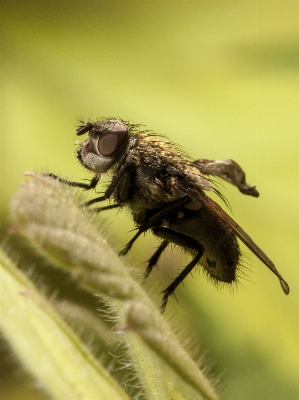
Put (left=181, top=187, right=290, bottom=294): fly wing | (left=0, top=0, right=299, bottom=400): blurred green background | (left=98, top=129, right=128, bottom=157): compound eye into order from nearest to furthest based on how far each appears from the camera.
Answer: (left=181, top=187, right=290, bottom=294): fly wing → (left=98, top=129, right=128, bottom=157): compound eye → (left=0, top=0, right=299, bottom=400): blurred green background

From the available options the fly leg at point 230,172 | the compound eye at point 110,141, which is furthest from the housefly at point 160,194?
the fly leg at point 230,172

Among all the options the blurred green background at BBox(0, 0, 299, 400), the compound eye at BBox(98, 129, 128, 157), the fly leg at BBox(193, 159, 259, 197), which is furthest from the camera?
the blurred green background at BBox(0, 0, 299, 400)

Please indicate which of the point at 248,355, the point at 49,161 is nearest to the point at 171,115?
the point at 49,161

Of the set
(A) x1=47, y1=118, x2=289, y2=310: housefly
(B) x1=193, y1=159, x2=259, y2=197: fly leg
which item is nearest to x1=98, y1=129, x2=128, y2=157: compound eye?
(A) x1=47, y1=118, x2=289, y2=310: housefly

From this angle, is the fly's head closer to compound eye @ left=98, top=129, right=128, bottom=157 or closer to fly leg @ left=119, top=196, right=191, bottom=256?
A: compound eye @ left=98, top=129, right=128, bottom=157

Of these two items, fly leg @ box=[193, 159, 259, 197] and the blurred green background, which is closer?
fly leg @ box=[193, 159, 259, 197]

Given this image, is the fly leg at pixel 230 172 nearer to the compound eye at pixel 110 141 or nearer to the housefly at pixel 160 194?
the housefly at pixel 160 194

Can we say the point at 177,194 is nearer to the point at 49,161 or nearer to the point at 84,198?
the point at 84,198

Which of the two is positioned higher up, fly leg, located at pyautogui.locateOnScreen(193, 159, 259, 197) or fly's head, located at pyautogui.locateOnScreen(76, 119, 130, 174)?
fly leg, located at pyautogui.locateOnScreen(193, 159, 259, 197)

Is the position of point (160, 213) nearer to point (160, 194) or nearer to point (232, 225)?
point (160, 194)
